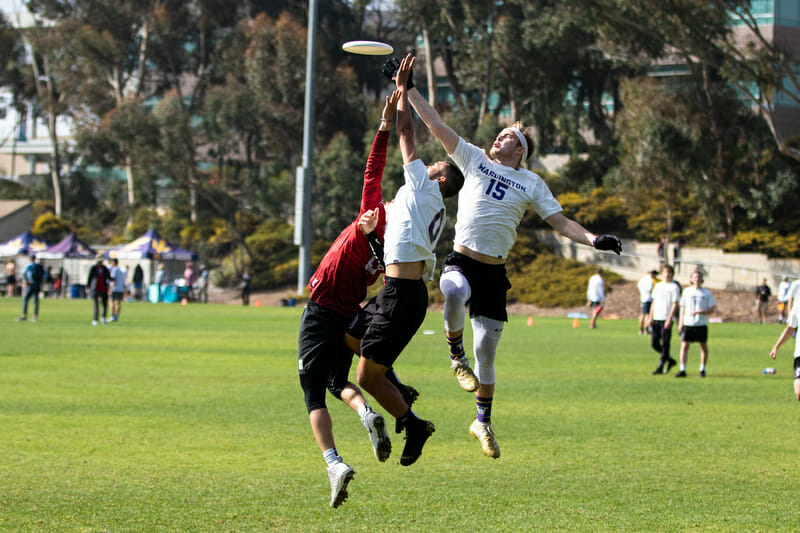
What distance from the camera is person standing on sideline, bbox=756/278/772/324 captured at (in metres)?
42.9

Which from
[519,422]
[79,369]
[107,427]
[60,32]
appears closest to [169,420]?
[107,427]

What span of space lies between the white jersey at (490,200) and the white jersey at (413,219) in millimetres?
546

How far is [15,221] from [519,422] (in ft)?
227

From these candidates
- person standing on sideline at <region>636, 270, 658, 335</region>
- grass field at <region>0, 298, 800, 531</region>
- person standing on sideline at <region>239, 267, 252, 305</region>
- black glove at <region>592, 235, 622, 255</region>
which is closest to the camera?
black glove at <region>592, 235, 622, 255</region>

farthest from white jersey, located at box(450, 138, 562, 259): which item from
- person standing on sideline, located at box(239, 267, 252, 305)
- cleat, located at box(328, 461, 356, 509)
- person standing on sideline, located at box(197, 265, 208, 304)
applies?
person standing on sideline, located at box(197, 265, 208, 304)

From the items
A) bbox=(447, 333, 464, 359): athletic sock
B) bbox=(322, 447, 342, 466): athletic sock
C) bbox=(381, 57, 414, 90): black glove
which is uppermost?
bbox=(381, 57, 414, 90): black glove

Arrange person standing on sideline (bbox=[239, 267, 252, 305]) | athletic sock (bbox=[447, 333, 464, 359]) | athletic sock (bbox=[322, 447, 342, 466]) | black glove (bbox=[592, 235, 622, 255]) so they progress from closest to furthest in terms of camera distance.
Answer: black glove (bbox=[592, 235, 622, 255]) < athletic sock (bbox=[322, 447, 342, 466]) < athletic sock (bbox=[447, 333, 464, 359]) < person standing on sideline (bbox=[239, 267, 252, 305])

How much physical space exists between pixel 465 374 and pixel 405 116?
219 cm

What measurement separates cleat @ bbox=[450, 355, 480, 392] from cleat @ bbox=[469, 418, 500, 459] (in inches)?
25.4

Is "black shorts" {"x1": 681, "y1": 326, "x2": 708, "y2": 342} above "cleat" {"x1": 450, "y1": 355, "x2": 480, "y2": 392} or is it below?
below

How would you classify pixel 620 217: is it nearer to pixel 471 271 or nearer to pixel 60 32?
pixel 60 32

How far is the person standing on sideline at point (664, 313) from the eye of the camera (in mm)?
21359

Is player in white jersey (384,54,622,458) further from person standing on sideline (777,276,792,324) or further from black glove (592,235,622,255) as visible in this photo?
person standing on sideline (777,276,792,324)

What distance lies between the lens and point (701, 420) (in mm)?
14992
